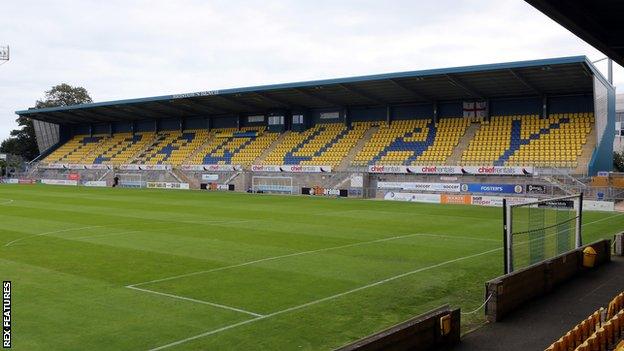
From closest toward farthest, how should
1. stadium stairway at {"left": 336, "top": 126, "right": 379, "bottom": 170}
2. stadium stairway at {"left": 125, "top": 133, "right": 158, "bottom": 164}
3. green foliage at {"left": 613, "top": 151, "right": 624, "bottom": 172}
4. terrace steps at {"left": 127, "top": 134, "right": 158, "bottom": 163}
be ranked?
stadium stairway at {"left": 336, "top": 126, "right": 379, "bottom": 170} → green foliage at {"left": 613, "top": 151, "right": 624, "bottom": 172} → terrace steps at {"left": 127, "top": 134, "right": 158, "bottom": 163} → stadium stairway at {"left": 125, "top": 133, "right": 158, "bottom": 164}

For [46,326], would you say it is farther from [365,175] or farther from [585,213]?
[365,175]

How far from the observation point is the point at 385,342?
23.9ft

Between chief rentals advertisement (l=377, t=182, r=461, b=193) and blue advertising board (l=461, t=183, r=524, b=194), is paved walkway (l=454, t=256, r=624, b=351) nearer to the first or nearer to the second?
blue advertising board (l=461, t=183, r=524, b=194)

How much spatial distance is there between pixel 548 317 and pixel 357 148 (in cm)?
4382

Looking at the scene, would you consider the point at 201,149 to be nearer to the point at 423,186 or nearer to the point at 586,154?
the point at 423,186

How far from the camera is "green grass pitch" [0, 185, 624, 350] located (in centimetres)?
924

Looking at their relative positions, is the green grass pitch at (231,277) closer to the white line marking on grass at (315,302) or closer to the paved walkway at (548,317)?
the white line marking on grass at (315,302)

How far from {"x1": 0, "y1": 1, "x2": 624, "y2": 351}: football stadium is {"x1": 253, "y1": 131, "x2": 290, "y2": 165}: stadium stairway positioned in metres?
0.25

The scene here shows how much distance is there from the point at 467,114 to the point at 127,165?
1542 inches

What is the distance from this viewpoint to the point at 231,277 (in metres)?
13.6

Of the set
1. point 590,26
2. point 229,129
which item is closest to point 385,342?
point 590,26

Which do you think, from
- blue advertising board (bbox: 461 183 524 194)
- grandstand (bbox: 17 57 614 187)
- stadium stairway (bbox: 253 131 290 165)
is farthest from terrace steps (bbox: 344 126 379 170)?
blue advertising board (bbox: 461 183 524 194)

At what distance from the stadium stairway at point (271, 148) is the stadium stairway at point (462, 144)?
2007 centimetres

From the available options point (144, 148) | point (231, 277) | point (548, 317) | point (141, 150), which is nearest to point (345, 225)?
point (231, 277)
